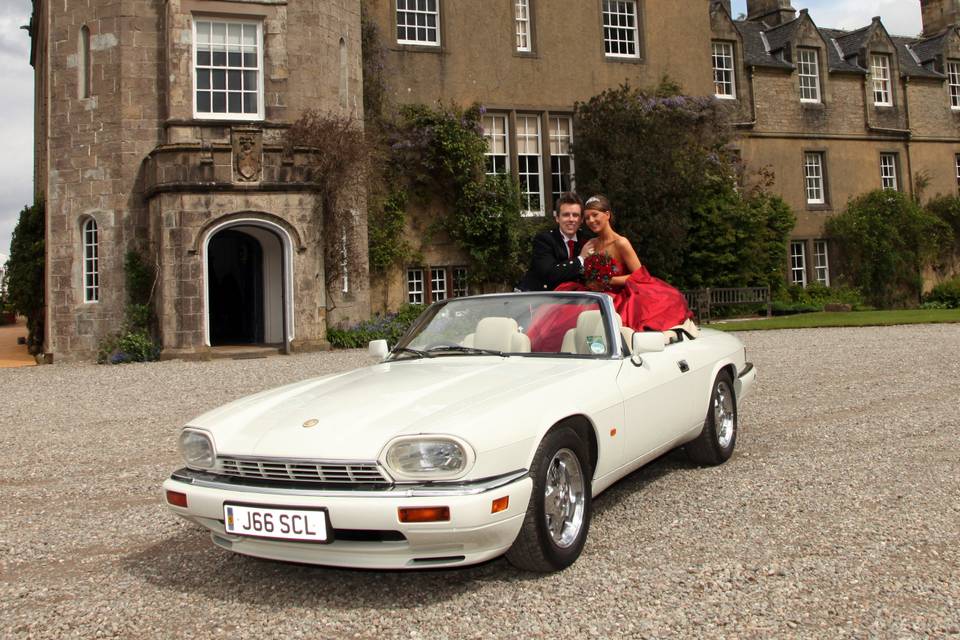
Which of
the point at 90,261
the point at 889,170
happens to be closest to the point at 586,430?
the point at 90,261

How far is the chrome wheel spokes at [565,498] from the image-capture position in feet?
11.2

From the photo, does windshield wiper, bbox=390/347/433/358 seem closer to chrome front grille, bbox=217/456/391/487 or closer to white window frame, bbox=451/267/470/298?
chrome front grille, bbox=217/456/391/487

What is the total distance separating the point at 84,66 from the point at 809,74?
68.3ft

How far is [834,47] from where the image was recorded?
2708 centimetres

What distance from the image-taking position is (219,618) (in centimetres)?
309

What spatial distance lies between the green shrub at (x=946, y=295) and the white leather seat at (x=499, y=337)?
76.2 feet

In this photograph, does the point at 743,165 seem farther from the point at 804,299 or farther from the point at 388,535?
the point at 388,535

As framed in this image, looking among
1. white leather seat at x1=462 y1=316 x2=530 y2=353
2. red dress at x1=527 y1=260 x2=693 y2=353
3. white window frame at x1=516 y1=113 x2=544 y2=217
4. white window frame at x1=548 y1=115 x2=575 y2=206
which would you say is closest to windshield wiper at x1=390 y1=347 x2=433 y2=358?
white leather seat at x1=462 y1=316 x2=530 y2=353

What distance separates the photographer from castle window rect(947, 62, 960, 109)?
27.8 meters

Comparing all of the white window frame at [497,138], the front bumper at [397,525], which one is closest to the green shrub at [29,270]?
the white window frame at [497,138]

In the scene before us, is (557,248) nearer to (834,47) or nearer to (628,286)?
(628,286)

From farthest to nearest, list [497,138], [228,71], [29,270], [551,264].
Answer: [497,138], [29,270], [228,71], [551,264]

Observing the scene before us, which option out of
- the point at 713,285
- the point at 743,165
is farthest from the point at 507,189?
the point at 743,165

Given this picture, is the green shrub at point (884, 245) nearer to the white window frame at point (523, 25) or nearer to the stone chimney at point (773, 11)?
the stone chimney at point (773, 11)
